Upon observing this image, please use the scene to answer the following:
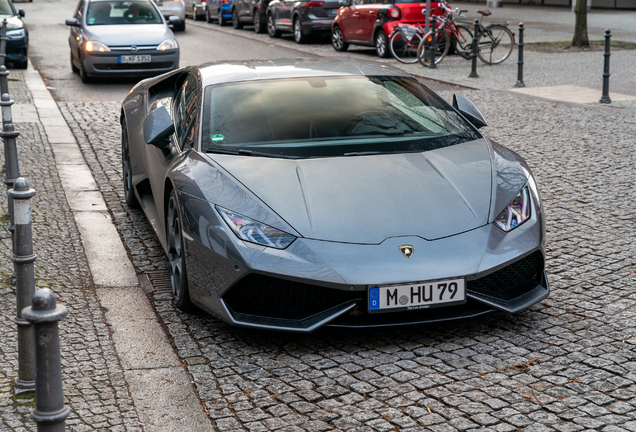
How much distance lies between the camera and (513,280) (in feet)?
13.6

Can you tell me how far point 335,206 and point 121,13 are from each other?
12.6 meters

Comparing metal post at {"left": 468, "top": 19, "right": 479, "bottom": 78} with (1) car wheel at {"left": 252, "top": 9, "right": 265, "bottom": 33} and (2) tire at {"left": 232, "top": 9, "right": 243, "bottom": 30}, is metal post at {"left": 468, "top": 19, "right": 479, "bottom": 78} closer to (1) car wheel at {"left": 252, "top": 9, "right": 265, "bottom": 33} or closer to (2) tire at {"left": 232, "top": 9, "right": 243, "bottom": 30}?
(1) car wheel at {"left": 252, "top": 9, "right": 265, "bottom": 33}

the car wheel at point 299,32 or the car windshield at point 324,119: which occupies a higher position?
the car windshield at point 324,119

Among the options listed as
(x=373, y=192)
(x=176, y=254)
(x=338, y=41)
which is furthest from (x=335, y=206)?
(x=338, y=41)

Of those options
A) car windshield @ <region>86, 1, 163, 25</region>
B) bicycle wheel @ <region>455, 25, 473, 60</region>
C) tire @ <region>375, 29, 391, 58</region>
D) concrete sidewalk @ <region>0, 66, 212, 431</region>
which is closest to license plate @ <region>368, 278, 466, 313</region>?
concrete sidewalk @ <region>0, 66, 212, 431</region>

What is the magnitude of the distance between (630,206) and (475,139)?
6.83ft

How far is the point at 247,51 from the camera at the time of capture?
64.7 feet

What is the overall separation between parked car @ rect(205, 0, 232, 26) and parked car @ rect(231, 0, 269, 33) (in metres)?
1.19

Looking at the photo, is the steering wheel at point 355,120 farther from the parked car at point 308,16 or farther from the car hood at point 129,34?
the parked car at point 308,16

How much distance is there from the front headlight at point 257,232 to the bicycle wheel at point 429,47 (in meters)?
12.8

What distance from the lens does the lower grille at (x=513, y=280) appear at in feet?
13.2

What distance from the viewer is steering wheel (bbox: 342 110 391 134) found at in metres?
4.93

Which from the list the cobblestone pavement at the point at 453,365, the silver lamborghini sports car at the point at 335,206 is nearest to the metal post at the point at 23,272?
the cobblestone pavement at the point at 453,365

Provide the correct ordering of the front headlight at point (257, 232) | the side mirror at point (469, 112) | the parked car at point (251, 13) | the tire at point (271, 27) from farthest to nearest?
the parked car at point (251, 13)
the tire at point (271, 27)
the side mirror at point (469, 112)
the front headlight at point (257, 232)
